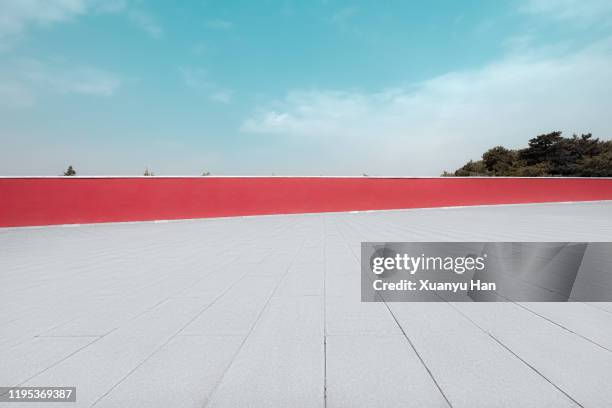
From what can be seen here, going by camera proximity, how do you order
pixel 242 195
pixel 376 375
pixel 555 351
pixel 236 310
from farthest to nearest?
pixel 242 195
pixel 236 310
pixel 555 351
pixel 376 375

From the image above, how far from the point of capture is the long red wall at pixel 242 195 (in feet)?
37.0

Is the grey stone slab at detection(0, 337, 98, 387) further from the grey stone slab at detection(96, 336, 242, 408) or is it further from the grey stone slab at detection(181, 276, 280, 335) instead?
the grey stone slab at detection(181, 276, 280, 335)

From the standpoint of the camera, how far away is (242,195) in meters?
14.2

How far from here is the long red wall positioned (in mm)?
11273

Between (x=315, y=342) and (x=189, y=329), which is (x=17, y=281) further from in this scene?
(x=315, y=342)

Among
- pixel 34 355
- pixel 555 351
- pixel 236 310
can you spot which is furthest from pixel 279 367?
pixel 555 351

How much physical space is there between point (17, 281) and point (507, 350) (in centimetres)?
680

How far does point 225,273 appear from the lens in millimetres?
5020

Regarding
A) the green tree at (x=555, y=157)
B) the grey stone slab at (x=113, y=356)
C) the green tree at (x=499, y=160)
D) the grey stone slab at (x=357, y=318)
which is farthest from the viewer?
the green tree at (x=499, y=160)

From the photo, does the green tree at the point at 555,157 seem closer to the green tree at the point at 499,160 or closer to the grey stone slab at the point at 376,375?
the green tree at the point at 499,160

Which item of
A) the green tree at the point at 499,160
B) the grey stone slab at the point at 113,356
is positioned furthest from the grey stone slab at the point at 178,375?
the green tree at the point at 499,160

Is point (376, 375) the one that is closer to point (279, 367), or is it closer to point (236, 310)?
point (279, 367)

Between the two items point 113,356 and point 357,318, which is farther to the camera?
point 357,318

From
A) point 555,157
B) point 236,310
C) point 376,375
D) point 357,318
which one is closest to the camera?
point 376,375
